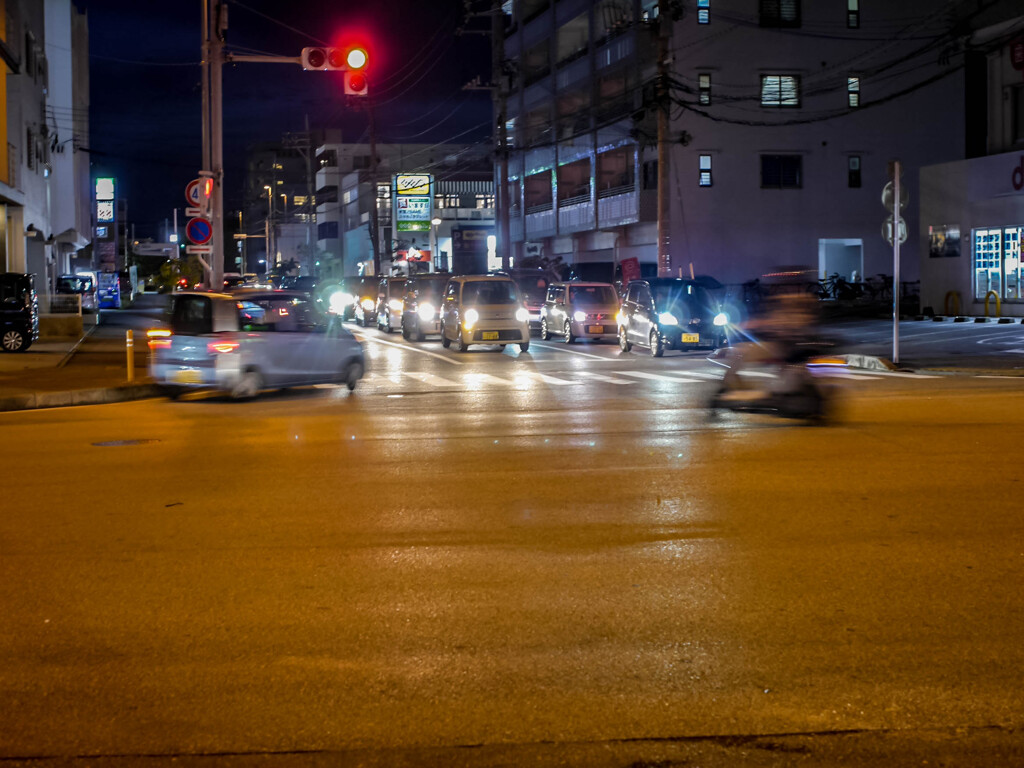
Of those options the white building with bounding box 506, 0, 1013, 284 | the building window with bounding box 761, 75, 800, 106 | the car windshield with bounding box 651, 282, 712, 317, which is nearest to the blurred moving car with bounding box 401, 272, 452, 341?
the car windshield with bounding box 651, 282, 712, 317

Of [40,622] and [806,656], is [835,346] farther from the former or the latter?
[40,622]

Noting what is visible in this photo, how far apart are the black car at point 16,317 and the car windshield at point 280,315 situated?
43.2 ft

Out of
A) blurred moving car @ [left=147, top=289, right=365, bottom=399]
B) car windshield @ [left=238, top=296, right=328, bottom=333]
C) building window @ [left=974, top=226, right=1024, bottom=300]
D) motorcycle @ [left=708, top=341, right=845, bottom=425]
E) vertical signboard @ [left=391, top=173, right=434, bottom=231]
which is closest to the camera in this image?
motorcycle @ [left=708, top=341, right=845, bottom=425]

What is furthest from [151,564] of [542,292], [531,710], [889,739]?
[542,292]

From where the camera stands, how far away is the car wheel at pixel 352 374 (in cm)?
1975

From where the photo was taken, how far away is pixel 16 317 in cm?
2927

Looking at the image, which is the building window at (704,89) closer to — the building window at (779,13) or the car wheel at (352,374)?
the building window at (779,13)

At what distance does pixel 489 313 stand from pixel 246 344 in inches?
493

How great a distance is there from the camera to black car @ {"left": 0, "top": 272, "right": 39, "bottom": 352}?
29234 mm

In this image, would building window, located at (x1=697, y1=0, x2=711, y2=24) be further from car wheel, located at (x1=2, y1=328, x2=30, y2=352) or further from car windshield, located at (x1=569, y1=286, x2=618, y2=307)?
car wheel, located at (x1=2, y1=328, x2=30, y2=352)

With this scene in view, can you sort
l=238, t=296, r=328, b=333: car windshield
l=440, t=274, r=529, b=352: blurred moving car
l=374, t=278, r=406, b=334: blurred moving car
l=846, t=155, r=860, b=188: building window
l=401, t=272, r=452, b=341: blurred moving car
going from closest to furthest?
l=238, t=296, r=328, b=333: car windshield
l=440, t=274, r=529, b=352: blurred moving car
l=401, t=272, r=452, b=341: blurred moving car
l=374, t=278, r=406, b=334: blurred moving car
l=846, t=155, r=860, b=188: building window

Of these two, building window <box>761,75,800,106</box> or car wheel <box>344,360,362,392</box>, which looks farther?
building window <box>761,75,800,106</box>

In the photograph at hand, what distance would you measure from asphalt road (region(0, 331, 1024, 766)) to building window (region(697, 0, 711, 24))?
40245mm

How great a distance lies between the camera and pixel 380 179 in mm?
109250
